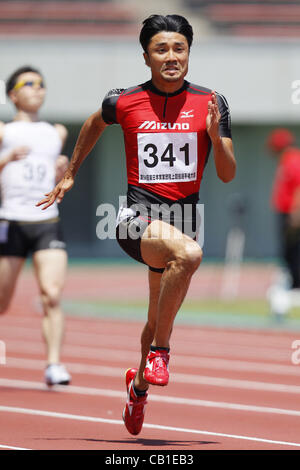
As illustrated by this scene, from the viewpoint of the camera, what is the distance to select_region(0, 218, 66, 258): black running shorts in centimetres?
834

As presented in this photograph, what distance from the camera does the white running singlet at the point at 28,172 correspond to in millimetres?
8312

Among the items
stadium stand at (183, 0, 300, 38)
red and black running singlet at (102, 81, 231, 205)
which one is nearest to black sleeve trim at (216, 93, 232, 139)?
red and black running singlet at (102, 81, 231, 205)

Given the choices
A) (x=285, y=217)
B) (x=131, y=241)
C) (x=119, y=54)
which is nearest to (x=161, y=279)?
(x=131, y=241)

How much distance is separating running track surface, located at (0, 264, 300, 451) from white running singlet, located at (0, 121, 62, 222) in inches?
54.1

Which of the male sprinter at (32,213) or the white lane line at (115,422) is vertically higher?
the male sprinter at (32,213)

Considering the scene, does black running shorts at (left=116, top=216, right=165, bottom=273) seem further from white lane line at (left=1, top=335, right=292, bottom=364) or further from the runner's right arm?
white lane line at (left=1, top=335, right=292, bottom=364)

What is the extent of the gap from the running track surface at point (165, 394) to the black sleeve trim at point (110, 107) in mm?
1747

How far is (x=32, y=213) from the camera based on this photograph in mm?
8383

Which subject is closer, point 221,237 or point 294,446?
point 294,446

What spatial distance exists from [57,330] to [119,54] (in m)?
17.4

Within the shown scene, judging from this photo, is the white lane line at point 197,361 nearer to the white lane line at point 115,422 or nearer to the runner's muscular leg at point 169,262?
the white lane line at point 115,422

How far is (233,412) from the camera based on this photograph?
286 inches

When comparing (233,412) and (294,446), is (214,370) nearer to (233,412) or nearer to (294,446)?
(233,412)

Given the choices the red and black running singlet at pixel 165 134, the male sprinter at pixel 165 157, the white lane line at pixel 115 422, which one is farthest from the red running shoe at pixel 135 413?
the red and black running singlet at pixel 165 134
